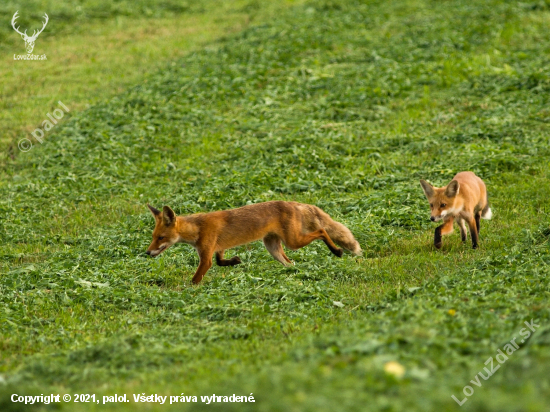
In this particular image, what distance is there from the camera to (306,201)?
1384 centimetres

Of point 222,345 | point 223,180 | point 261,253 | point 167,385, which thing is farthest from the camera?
point 223,180

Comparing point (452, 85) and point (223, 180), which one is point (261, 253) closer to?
point (223, 180)

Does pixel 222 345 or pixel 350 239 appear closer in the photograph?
pixel 222 345

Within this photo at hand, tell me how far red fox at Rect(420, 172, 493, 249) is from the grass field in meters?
0.37

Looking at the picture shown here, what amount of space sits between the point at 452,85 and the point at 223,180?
380 inches

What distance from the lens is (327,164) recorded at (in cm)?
1605

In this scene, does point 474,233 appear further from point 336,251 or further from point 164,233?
point 164,233

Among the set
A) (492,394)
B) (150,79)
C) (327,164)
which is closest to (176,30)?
(150,79)

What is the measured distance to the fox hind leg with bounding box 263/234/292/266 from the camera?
10695 mm
